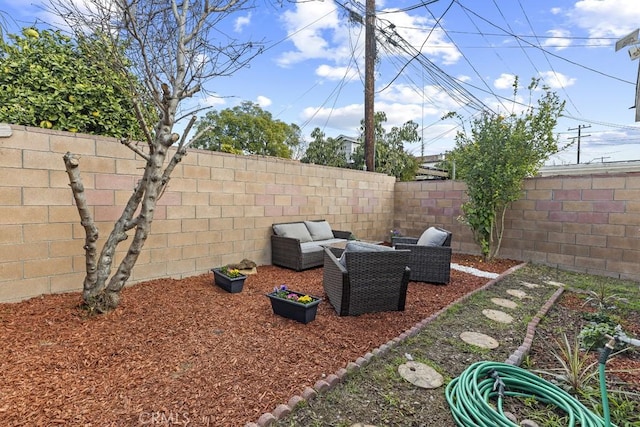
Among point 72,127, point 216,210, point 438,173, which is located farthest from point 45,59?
point 438,173

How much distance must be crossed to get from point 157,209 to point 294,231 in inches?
88.7

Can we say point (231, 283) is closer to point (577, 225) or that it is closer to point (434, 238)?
point (434, 238)

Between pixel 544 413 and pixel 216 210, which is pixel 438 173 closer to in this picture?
pixel 216 210

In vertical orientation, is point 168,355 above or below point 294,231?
below

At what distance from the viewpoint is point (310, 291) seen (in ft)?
12.9

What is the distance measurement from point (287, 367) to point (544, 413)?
1.62m

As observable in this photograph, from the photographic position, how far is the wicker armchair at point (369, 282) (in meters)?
3.06

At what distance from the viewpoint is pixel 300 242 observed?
5.12 metres

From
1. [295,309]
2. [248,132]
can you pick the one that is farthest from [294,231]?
[248,132]

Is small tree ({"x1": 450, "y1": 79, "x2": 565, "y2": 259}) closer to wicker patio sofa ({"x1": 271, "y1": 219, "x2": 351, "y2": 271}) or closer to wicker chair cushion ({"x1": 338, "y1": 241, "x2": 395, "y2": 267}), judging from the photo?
wicker patio sofa ({"x1": 271, "y1": 219, "x2": 351, "y2": 271})

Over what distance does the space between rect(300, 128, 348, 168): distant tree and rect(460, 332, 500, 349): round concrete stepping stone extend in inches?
473

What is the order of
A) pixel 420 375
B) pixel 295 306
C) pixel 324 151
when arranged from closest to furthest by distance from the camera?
pixel 420 375
pixel 295 306
pixel 324 151

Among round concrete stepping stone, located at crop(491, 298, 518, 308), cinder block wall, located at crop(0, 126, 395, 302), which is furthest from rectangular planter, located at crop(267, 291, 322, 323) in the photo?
round concrete stepping stone, located at crop(491, 298, 518, 308)

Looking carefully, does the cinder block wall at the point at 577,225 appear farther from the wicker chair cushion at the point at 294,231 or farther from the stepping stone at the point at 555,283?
the wicker chair cushion at the point at 294,231
